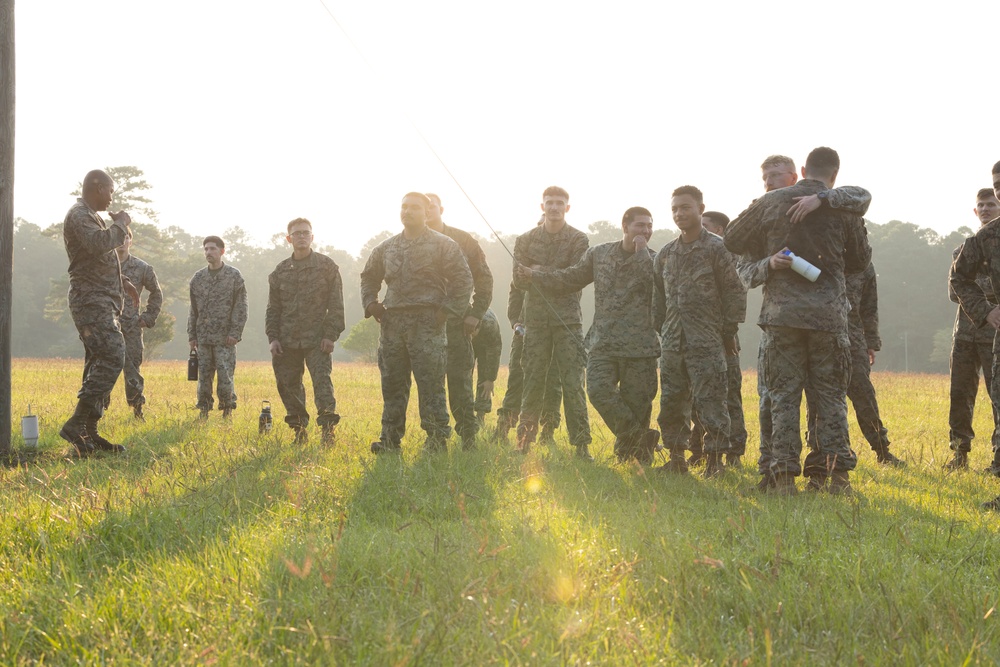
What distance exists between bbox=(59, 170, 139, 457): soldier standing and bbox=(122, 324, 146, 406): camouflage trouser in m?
3.15

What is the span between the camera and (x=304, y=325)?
792 centimetres

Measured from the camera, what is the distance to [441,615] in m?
2.57

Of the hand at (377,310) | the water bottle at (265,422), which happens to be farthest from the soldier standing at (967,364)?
the water bottle at (265,422)

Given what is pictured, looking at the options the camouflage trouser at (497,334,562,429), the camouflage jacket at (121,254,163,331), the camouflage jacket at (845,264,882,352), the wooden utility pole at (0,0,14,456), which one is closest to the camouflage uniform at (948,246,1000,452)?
the camouflage jacket at (845,264,882,352)

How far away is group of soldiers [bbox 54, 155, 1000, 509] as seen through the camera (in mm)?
5137

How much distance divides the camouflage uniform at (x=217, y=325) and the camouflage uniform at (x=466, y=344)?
138 inches

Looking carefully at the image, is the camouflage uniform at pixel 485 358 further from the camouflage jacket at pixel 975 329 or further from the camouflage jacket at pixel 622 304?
the camouflage jacket at pixel 975 329

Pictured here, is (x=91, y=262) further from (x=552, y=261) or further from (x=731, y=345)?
(x=731, y=345)

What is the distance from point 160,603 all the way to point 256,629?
461 mm

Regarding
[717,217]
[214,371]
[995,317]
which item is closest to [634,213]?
[717,217]

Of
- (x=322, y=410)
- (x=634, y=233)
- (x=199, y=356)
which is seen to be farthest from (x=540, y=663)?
(x=199, y=356)

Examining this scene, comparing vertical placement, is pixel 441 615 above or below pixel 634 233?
below

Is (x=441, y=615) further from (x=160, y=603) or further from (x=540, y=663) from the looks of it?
(x=160, y=603)

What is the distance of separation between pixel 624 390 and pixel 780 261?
2.09 metres
